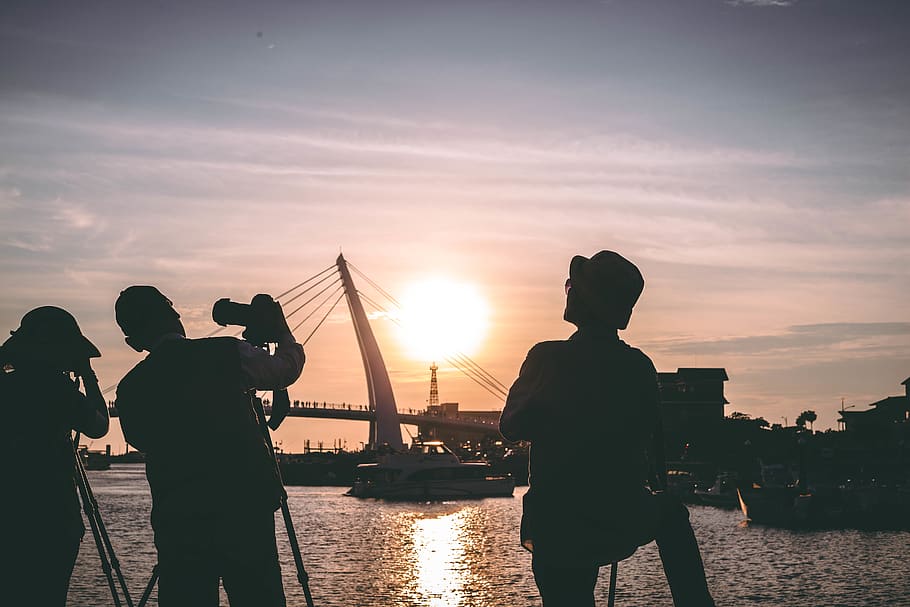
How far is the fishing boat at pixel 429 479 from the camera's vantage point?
81812 millimetres

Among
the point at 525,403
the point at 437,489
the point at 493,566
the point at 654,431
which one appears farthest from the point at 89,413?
the point at 437,489

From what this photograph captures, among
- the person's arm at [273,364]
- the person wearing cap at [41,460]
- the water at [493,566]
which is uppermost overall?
the person's arm at [273,364]

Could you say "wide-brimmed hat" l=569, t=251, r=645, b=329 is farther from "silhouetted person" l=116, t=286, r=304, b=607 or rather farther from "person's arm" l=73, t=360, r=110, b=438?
"person's arm" l=73, t=360, r=110, b=438

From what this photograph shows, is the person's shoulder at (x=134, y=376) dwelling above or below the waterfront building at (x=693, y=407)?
below

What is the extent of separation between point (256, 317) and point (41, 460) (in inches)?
60.6

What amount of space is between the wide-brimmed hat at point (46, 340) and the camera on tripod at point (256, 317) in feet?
3.96

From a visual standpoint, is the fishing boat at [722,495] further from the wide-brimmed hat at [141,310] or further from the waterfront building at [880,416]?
the wide-brimmed hat at [141,310]

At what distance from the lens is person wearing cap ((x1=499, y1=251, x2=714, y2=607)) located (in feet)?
12.3

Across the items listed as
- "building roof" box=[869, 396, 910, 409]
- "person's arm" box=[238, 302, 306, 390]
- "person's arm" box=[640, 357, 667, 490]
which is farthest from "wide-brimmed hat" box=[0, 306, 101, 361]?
"building roof" box=[869, 396, 910, 409]

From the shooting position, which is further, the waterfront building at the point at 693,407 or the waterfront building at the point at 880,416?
the waterfront building at the point at 693,407

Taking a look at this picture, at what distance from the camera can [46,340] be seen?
5.30 meters

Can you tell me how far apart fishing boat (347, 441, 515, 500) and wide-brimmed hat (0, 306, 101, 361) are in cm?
7755

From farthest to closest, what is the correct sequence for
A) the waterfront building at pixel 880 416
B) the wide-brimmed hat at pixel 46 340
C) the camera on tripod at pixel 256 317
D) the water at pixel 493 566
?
the waterfront building at pixel 880 416 → the water at pixel 493 566 → the wide-brimmed hat at pixel 46 340 → the camera on tripod at pixel 256 317

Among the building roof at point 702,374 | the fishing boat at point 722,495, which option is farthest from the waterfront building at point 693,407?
the fishing boat at point 722,495
